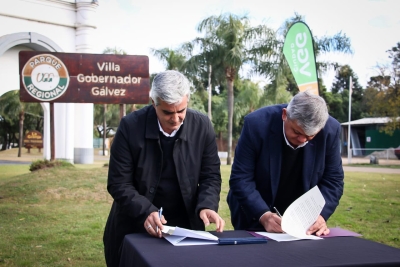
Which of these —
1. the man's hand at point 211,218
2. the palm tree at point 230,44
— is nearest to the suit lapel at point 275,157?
the man's hand at point 211,218

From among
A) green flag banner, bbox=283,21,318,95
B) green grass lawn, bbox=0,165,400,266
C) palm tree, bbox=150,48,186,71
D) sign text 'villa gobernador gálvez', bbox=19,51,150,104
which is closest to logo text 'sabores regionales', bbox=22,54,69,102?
sign text 'villa gobernador gálvez', bbox=19,51,150,104

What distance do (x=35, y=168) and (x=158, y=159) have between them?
32.2ft

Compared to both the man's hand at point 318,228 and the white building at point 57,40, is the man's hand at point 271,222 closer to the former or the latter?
the man's hand at point 318,228

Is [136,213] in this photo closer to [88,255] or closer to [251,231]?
[251,231]

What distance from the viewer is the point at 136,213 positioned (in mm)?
2506

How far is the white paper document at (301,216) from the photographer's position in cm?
239

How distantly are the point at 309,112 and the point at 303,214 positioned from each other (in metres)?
0.56

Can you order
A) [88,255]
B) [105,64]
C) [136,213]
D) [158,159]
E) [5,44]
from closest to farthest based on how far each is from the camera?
[136,213], [158,159], [88,255], [105,64], [5,44]

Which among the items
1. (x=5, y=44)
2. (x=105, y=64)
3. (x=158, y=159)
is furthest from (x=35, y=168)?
(x=158, y=159)

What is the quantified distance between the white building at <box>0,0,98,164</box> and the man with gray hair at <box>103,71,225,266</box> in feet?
45.3

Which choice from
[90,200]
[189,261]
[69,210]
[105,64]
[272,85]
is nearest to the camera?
[189,261]

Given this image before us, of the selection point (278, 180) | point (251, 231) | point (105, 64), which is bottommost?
point (251, 231)

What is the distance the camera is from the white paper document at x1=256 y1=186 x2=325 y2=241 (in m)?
2.39

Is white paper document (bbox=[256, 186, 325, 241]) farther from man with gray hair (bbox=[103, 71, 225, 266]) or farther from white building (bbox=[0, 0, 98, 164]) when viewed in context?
white building (bbox=[0, 0, 98, 164])
